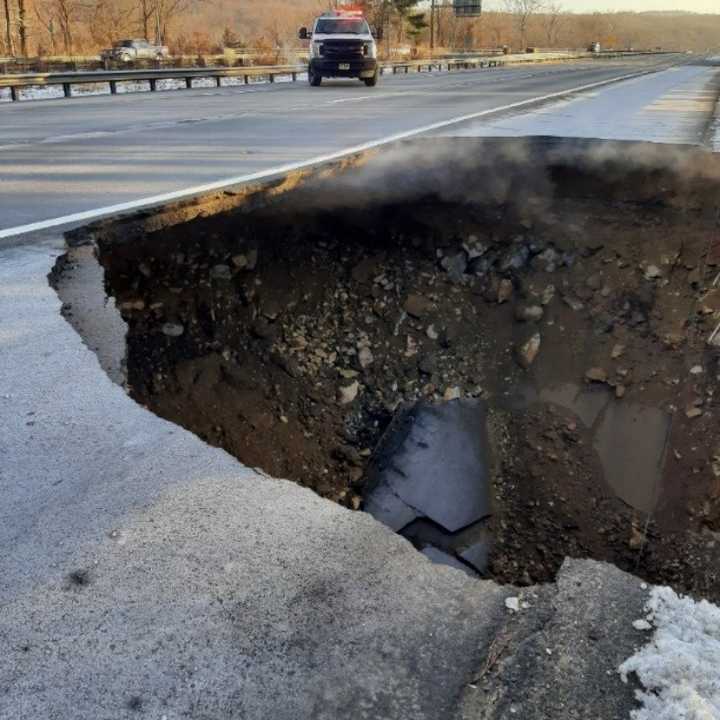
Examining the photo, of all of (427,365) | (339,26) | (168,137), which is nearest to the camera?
(427,365)

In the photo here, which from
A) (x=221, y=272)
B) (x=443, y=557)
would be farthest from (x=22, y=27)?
(x=443, y=557)

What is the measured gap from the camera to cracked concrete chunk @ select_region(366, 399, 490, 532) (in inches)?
221

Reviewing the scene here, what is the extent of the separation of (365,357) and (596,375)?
6.98ft

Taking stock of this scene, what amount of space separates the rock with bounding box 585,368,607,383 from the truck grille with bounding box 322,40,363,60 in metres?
18.8

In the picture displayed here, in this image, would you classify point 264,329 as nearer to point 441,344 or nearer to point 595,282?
point 441,344

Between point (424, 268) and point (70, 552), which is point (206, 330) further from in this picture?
point (70, 552)

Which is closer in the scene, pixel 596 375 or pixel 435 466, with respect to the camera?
pixel 435 466

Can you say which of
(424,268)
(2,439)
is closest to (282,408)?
(424,268)

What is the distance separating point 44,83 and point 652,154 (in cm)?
1588

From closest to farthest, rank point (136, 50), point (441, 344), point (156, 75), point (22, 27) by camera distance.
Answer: point (441, 344) < point (156, 75) < point (136, 50) < point (22, 27)

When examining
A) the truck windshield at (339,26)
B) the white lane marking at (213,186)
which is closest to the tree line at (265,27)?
the truck windshield at (339,26)

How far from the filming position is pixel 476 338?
700 cm

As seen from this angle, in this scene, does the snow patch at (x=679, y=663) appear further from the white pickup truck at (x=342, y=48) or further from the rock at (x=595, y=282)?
the white pickup truck at (x=342, y=48)

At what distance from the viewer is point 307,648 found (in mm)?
1771
